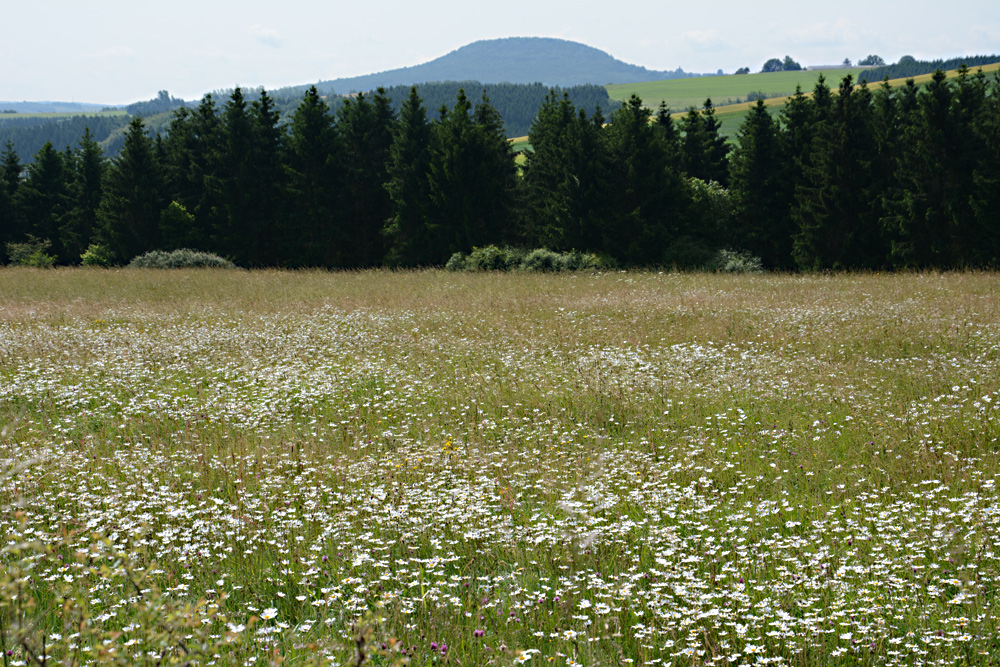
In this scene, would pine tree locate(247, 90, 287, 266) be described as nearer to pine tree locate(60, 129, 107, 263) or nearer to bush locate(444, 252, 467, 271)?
pine tree locate(60, 129, 107, 263)

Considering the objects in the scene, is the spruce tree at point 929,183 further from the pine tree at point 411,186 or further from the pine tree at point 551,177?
the pine tree at point 411,186

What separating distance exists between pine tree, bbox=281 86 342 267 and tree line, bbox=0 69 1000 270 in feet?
0.34

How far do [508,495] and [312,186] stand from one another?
42833 millimetres

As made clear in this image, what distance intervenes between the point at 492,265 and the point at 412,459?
2557 cm

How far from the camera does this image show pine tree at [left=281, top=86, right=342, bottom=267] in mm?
44500

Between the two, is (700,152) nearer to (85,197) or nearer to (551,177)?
(551,177)

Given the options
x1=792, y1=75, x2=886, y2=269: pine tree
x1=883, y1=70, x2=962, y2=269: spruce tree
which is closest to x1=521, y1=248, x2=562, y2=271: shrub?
x1=792, y1=75, x2=886, y2=269: pine tree

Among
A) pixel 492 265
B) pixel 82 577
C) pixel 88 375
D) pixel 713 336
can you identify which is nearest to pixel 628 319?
pixel 713 336

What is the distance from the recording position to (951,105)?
34000mm

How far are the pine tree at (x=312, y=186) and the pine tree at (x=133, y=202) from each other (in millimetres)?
9375

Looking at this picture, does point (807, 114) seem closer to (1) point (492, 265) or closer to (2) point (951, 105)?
(2) point (951, 105)

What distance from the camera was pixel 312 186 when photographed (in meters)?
45.0

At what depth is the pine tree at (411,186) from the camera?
139ft

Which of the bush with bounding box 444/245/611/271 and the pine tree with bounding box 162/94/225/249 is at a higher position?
the pine tree with bounding box 162/94/225/249
